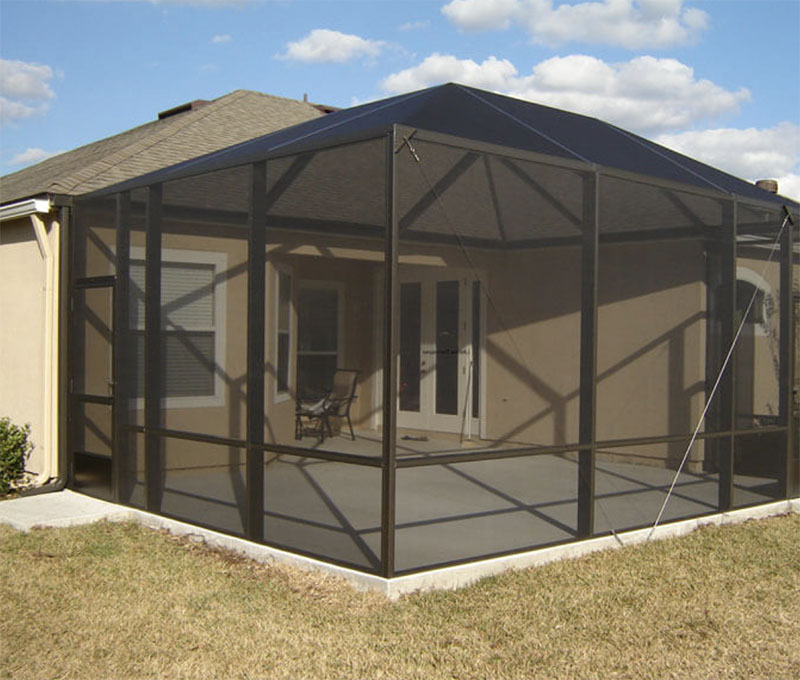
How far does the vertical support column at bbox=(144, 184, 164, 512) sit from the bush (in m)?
1.92

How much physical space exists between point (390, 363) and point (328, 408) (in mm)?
4402

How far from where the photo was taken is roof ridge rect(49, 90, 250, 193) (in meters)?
8.37

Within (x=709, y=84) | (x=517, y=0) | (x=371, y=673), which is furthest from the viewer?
(x=709, y=84)

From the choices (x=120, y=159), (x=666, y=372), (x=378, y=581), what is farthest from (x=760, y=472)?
(x=120, y=159)

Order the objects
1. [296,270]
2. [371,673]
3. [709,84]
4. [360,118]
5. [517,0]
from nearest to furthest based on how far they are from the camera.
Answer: [371,673]
[360,118]
[296,270]
[517,0]
[709,84]

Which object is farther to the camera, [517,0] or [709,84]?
[709,84]

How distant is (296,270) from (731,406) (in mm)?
4547

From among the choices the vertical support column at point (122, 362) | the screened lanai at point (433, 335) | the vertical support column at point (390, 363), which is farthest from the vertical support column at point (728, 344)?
the vertical support column at point (122, 362)

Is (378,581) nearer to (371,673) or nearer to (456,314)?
(371,673)

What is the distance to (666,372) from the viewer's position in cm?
937

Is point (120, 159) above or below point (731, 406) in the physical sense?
above

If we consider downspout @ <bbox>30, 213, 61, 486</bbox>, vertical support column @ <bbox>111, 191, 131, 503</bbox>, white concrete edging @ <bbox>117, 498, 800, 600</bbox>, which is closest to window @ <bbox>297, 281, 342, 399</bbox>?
vertical support column @ <bbox>111, 191, 131, 503</bbox>

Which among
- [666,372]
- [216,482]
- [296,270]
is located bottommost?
[216,482]

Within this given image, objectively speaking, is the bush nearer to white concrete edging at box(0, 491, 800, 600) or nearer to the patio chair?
white concrete edging at box(0, 491, 800, 600)
